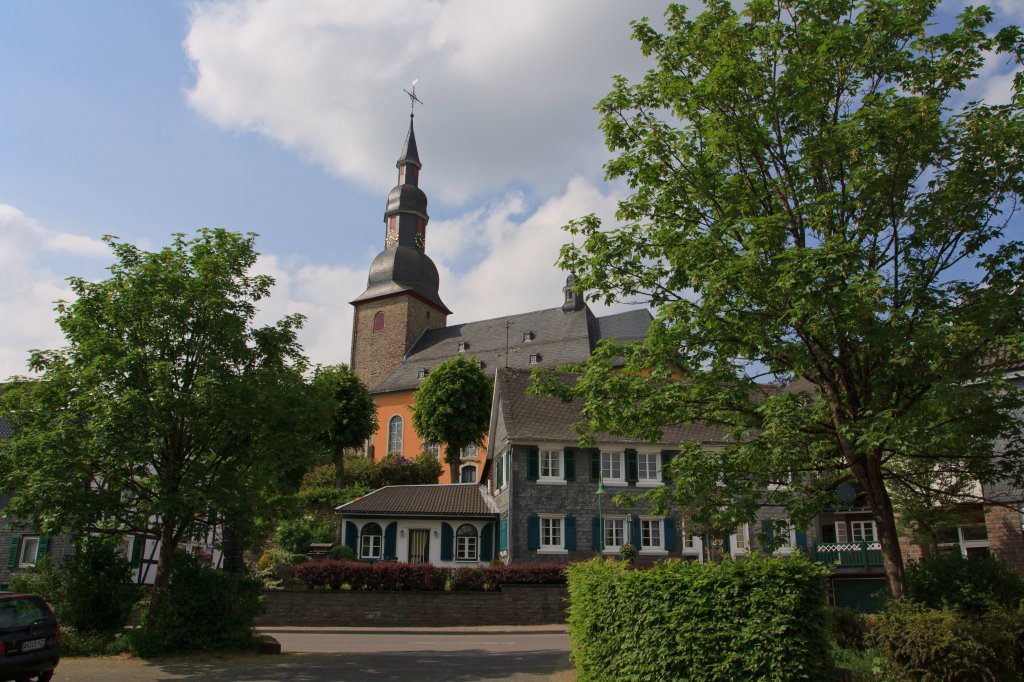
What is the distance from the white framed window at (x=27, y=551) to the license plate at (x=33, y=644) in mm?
21505

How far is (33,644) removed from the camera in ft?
35.2

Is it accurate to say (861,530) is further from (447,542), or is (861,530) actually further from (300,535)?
(300,535)

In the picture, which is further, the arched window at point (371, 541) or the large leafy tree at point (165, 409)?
the arched window at point (371, 541)

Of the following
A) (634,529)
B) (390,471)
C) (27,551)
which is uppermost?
(390,471)

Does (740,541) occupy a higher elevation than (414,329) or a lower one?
lower

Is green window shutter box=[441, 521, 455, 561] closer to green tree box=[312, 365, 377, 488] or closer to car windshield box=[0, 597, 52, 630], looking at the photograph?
green tree box=[312, 365, 377, 488]

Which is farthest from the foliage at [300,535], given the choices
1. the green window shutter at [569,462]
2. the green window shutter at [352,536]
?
the green window shutter at [569,462]

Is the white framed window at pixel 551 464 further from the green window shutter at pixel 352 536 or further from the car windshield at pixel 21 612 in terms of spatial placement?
the car windshield at pixel 21 612

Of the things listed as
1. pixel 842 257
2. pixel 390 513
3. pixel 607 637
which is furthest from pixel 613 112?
pixel 390 513

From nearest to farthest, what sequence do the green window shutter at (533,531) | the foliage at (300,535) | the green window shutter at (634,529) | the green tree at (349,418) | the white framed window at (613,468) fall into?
the green window shutter at (533,531) → the green window shutter at (634,529) → the white framed window at (613,468) → the foliage at (300,535) → the green tree at (349,418)

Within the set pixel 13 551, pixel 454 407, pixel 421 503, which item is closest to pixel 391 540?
pixel 421 503

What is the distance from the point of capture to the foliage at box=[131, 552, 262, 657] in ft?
44.7

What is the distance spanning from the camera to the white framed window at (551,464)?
28219 millimetres

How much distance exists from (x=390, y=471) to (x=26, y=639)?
33.9m
